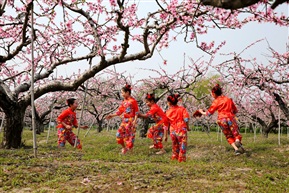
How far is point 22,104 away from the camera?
31.7 feet

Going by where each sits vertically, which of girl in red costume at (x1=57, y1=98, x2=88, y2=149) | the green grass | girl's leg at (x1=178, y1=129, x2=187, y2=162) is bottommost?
the green grass

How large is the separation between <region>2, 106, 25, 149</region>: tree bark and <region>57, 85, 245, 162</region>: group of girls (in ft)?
4.99

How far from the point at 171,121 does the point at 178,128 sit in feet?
1.03

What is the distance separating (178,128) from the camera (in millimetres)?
7742

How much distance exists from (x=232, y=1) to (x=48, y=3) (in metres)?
7.93

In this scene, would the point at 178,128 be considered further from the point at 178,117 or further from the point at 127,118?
the point at 127,118

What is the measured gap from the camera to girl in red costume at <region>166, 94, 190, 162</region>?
7.62 metres

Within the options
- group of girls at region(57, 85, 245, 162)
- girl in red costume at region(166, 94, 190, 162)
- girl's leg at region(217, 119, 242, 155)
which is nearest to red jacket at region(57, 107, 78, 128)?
group of girls at region(57, 85, 245, 162)

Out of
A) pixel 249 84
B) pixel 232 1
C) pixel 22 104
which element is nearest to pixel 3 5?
pixel 22 104

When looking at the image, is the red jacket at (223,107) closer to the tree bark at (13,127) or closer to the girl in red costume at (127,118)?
the girl in red costume at (127,118)

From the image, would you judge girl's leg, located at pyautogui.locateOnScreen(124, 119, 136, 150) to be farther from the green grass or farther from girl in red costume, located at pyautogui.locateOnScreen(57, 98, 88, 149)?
the green grass

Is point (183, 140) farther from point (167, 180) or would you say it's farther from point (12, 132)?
point (12, 132)

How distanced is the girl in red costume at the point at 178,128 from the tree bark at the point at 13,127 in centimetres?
519

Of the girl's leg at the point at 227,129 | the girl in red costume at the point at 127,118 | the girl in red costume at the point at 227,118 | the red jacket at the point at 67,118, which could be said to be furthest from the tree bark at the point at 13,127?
the girl's leg at the point at 227,129
